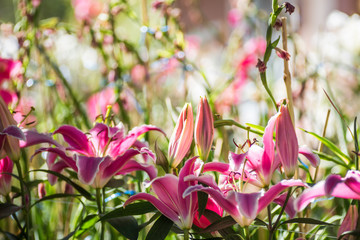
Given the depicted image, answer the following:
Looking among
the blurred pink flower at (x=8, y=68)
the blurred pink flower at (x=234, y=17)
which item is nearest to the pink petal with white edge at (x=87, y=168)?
the blurred pink flower at (x=8, y=68)

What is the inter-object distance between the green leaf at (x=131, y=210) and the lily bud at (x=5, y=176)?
11 centimetres

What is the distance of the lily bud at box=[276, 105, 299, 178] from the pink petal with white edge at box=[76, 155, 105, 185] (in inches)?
4.9

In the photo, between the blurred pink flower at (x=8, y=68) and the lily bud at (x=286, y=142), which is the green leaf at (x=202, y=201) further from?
the blurred pink flower at (x=8, y=68)

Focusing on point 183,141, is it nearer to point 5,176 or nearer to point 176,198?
point 176,198

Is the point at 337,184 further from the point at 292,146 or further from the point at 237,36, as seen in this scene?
the point at 237,36

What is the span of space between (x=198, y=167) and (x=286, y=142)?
64 mm

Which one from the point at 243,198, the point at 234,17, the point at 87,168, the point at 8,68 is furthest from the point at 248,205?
the point at 234,17

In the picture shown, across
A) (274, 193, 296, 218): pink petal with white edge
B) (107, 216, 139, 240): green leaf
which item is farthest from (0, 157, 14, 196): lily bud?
(274, 193, 296, 218): pink petal with white edge

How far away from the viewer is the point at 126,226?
0.36 m

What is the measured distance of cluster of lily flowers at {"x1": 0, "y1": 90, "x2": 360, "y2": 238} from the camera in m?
0.30

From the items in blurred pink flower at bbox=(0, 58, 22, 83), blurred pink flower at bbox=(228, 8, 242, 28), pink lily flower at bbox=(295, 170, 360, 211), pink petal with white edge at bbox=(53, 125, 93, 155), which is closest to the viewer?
pink lily flower at bbox=(295, 170, 360, 211)

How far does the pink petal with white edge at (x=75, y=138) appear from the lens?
0.39m

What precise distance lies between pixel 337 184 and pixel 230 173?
3.7 inches

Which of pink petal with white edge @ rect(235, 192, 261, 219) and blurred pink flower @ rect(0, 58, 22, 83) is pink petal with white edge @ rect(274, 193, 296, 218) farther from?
blurred pink flower @ rect(0, 58, 22, 83)
